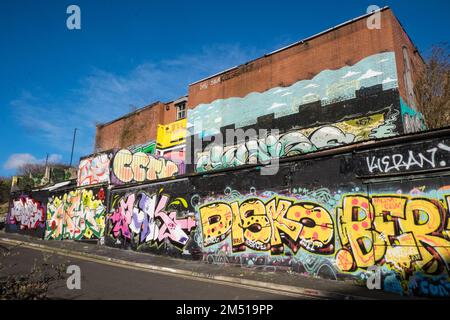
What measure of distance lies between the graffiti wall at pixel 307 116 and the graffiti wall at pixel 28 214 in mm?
10727

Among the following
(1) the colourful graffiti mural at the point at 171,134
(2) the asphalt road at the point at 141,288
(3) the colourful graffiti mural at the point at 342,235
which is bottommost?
(2) the asphalt road at the point at 141,288

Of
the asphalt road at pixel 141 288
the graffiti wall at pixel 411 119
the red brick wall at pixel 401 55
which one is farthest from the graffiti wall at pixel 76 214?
the red brick wall at pixel 401 55

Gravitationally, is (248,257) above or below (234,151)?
below

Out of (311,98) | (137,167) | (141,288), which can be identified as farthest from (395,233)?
(137,167)

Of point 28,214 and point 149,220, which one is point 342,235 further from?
point 28,214

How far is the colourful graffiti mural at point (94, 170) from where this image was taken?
690 inches

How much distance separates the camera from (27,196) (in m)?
22.8

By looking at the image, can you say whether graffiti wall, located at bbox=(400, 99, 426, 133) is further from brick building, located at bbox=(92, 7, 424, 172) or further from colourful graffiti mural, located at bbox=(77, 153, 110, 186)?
colourful graffiti mural, located at bbox=(77, 153, 110, 186)

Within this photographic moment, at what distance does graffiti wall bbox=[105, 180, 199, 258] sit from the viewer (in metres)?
12.1

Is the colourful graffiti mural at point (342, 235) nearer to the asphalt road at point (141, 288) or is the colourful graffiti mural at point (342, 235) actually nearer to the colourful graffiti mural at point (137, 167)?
the asphalt road at point (141, 288)

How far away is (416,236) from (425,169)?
154 centimetres

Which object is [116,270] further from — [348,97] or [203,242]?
[348,97]

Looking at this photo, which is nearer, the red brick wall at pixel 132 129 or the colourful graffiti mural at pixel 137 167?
the colourful graffiti mural at pixel 137 167

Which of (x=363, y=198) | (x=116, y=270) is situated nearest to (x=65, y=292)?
(x=116, y=270)
